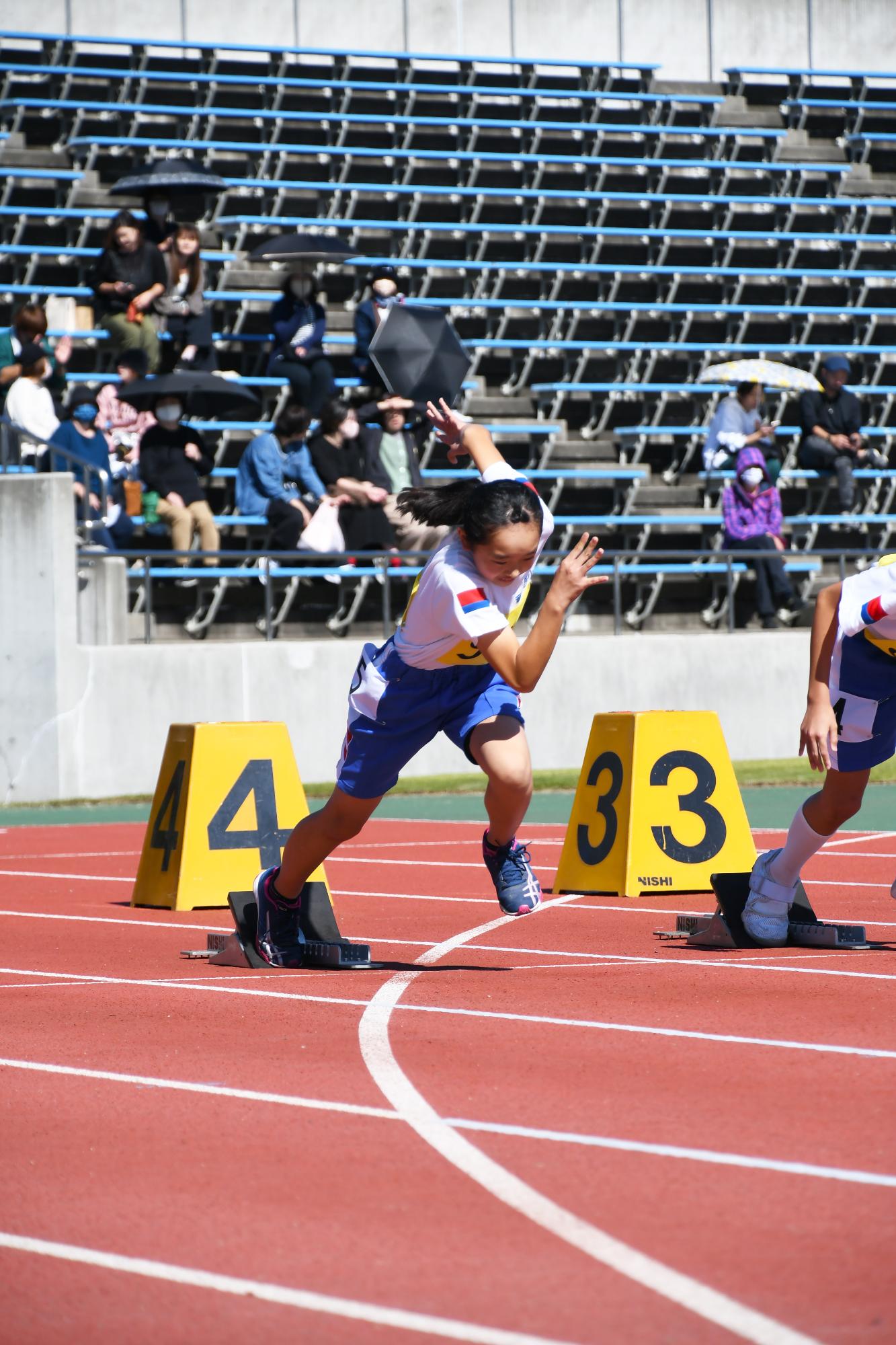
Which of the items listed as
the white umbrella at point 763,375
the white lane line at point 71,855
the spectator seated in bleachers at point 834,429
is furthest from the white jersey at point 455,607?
the spectator seated in bleachers at point 834,429

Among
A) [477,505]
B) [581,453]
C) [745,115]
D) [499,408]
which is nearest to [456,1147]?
[477,505]

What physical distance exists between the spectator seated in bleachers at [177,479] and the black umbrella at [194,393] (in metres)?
0.33

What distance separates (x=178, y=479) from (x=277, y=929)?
36.7 feet

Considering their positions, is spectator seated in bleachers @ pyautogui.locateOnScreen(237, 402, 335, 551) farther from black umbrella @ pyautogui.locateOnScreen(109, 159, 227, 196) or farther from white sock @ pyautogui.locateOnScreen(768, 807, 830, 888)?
white sock @ pyautogui.locateOnScreen(768, 807, 830, 888)

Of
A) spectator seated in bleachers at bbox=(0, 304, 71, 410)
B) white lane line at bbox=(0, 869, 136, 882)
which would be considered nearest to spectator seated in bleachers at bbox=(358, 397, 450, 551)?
spectator seated in bleachers at bbox=(0, 304, 71, 410)

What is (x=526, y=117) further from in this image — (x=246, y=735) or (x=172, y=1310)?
(x=172, y=1310)

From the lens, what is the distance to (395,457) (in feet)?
65.4

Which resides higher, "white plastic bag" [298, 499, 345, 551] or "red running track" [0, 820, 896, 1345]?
"white plastic bag" [298, 499, 345, 551]

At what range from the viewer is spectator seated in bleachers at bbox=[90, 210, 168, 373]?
2016 centimetres

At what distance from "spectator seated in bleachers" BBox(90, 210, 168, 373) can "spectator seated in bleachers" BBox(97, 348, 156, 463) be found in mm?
544

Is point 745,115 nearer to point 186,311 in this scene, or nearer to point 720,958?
point 186,311

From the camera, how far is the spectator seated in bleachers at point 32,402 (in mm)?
18469

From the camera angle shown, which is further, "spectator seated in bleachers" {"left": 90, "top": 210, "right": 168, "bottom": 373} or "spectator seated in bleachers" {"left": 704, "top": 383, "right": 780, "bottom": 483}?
"spectator seated in bleachers" {"left": 704, "top": 383, "right": 780, "bottom": 483}

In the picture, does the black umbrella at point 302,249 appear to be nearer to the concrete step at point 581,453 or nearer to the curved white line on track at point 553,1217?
the concrete step at point 581,453
